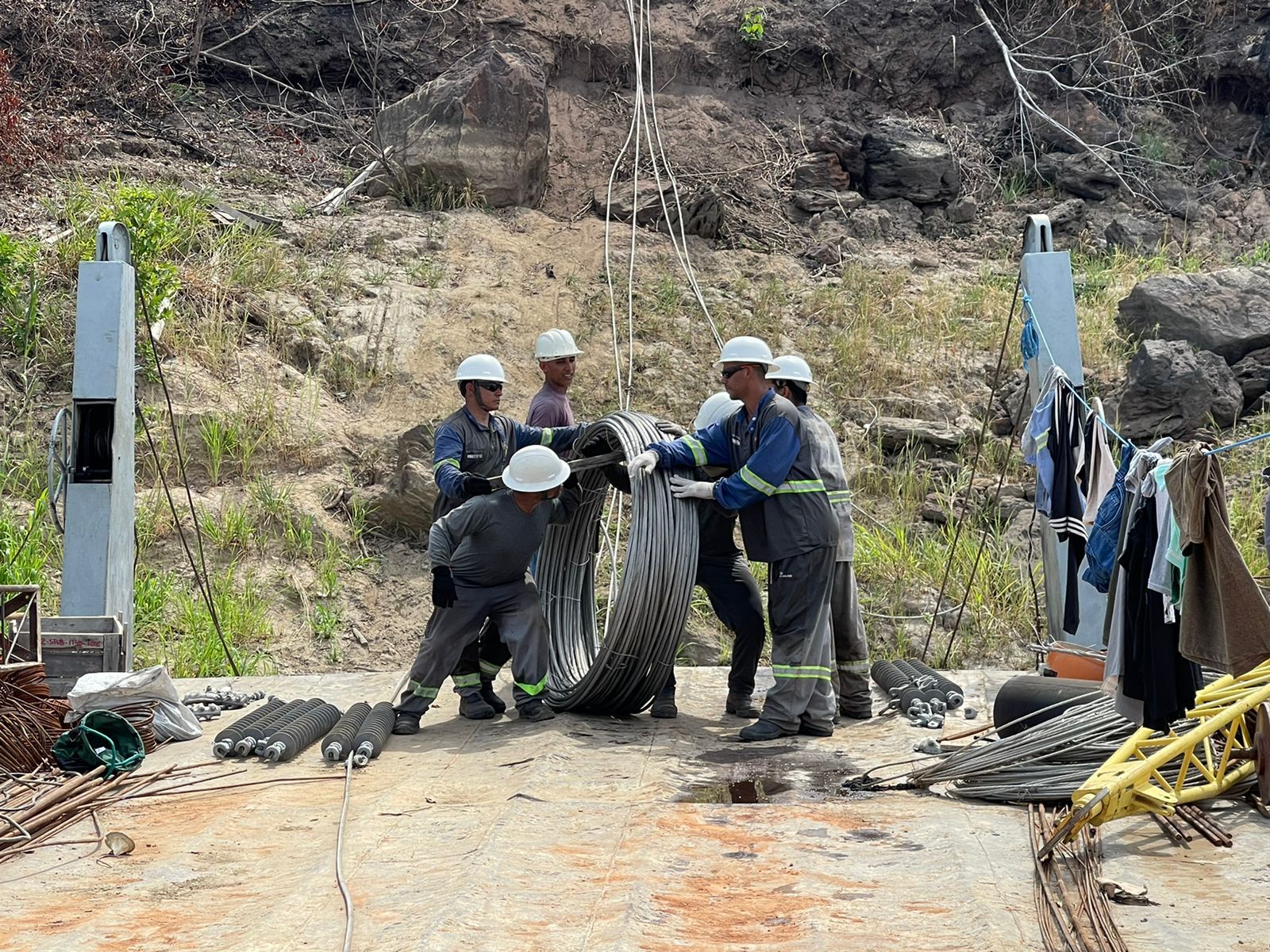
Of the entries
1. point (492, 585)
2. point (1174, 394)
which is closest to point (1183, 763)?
point (492, 585)

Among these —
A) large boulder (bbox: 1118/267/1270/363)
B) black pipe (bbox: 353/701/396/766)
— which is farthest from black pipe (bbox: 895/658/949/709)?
large boulder (bbox: 1118/267/1270/363)

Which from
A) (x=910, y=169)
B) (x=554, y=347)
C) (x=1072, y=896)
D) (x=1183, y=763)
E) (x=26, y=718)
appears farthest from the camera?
(x=910, y=169)

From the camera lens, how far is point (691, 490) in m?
7.27

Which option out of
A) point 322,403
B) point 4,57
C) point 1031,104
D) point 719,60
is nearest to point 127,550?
point 322,403

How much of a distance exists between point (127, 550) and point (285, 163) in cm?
912

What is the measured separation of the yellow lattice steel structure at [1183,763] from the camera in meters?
5.02

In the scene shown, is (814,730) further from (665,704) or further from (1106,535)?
(1106,535)

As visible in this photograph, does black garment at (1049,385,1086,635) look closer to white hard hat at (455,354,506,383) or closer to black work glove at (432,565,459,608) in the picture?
white hard hat at (455,354,506,383)

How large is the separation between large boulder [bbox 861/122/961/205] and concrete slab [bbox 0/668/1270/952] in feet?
35.9

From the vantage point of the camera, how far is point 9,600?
7.86 metres

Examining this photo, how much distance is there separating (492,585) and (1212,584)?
403 cm

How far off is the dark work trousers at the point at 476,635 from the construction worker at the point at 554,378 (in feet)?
4.56

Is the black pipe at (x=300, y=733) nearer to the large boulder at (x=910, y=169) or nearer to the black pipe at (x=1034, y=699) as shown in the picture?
the black pipe at (x=1034, y=699)

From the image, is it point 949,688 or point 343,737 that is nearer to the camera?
point 343,737
